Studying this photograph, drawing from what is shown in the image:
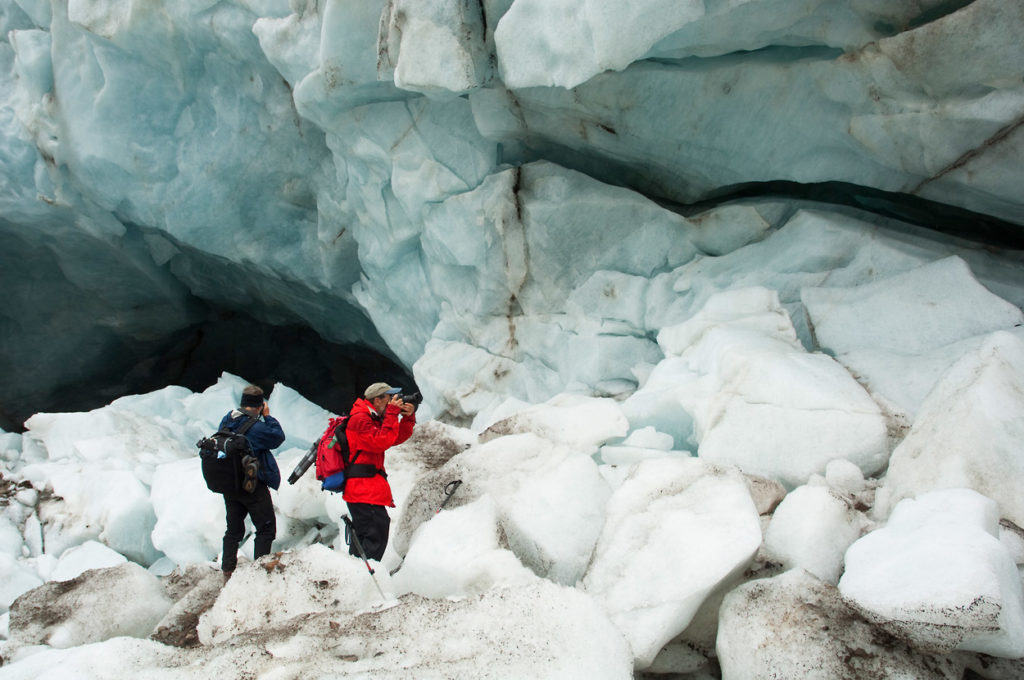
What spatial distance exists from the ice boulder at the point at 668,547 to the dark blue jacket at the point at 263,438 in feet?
5.75

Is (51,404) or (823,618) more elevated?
(51,404)

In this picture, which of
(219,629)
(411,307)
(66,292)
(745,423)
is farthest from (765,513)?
(66,292)

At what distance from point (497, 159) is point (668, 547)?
12.5ft

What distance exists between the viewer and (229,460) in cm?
334

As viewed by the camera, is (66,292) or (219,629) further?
(66,292)

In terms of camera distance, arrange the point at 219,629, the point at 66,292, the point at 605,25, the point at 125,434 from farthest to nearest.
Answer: the point at 66,292 → the point at 125,434 → the point at 605,25 → the point at 219,629

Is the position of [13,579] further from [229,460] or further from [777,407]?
[777,407]

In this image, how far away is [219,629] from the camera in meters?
2.50

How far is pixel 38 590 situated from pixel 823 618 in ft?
10.5

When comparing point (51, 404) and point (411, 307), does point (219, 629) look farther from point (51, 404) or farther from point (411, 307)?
point (51, 404)

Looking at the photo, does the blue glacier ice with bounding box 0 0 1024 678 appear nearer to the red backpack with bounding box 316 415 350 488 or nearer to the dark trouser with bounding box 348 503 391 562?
the dark trouser with bounding box 348 503 391 562

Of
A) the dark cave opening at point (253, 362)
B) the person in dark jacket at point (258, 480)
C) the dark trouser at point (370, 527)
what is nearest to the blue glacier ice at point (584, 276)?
the dark trouser at point (370, 527)

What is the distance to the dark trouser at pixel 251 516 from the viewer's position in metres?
3.48

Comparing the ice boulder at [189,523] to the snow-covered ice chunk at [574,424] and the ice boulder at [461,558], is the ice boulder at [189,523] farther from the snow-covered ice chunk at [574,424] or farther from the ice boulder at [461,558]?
the ice boulder at [461,558]
